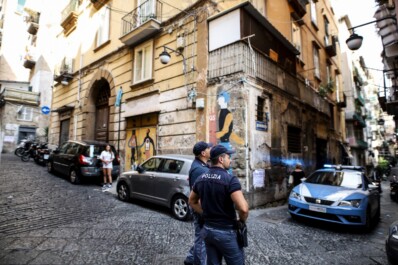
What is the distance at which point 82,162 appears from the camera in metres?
9.59

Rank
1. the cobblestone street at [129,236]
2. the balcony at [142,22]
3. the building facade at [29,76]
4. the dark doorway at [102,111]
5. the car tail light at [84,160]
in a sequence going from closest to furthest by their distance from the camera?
1. the cobblestone street at [129,236]
2. the car tail light at [84,160]
3. the balcony at [142,22]
4. the dark doorway at [102,111]
5. the building facade at [29,76]

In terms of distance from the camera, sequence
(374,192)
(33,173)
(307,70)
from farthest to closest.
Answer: (307,70) < (33,173) < (374,192)

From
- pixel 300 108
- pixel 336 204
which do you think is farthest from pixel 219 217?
pixel 300 108

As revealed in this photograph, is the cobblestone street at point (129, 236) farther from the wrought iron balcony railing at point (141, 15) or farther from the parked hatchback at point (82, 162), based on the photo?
the wrought iron balcony railing at point (141, 15)

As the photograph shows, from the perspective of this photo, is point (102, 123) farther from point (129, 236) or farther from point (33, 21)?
point (33, 21)

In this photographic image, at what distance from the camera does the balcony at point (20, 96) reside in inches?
1038

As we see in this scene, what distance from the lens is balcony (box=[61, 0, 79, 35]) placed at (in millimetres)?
17362

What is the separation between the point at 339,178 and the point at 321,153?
8.92 m

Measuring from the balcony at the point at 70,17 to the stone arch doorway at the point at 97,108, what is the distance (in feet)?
19.4

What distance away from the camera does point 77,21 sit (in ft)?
57.2

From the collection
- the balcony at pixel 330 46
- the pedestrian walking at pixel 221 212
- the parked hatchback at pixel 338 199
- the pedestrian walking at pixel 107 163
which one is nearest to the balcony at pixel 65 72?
the pedestrian walking at pixel 107 163

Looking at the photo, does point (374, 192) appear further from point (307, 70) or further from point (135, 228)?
point (307, 70)

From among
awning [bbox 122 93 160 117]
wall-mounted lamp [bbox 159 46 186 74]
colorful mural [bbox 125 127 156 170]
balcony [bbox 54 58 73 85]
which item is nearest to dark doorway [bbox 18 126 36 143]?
balcony [bbox 54 58 73 85]

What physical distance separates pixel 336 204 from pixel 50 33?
27.8 m
